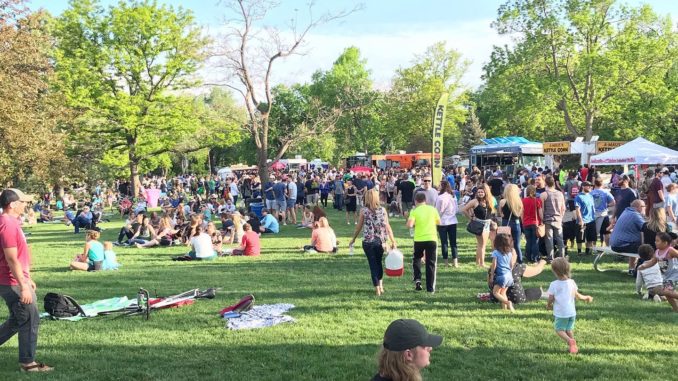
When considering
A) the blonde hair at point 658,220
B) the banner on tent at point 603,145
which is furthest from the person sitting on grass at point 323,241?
the banner on tent at point 603,145

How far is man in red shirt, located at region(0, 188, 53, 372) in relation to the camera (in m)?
5.02

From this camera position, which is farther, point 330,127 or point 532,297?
point 330,127

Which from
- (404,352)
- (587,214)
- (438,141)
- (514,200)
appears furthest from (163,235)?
(404,352)

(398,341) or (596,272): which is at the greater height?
(398,341)

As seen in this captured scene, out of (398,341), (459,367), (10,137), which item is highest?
(10,137)

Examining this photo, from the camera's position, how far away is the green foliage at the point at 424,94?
51.8 m

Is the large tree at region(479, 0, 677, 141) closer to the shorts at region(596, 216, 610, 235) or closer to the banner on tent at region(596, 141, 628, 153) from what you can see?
the banner on tent at region(596, 141, 628, 153)

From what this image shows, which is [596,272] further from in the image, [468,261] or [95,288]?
[95,288]

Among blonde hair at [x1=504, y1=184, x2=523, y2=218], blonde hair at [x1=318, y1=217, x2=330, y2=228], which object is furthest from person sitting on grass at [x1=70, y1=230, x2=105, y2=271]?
blonde hair at [x1=504, y1=184, x2=523, y2=218]

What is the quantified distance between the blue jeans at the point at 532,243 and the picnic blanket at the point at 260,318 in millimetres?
5428

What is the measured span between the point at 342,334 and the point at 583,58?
33.7 meters

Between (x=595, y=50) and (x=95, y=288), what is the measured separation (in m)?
34.4

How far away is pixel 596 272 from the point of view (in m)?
9.90

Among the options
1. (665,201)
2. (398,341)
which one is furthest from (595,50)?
(398,341)
